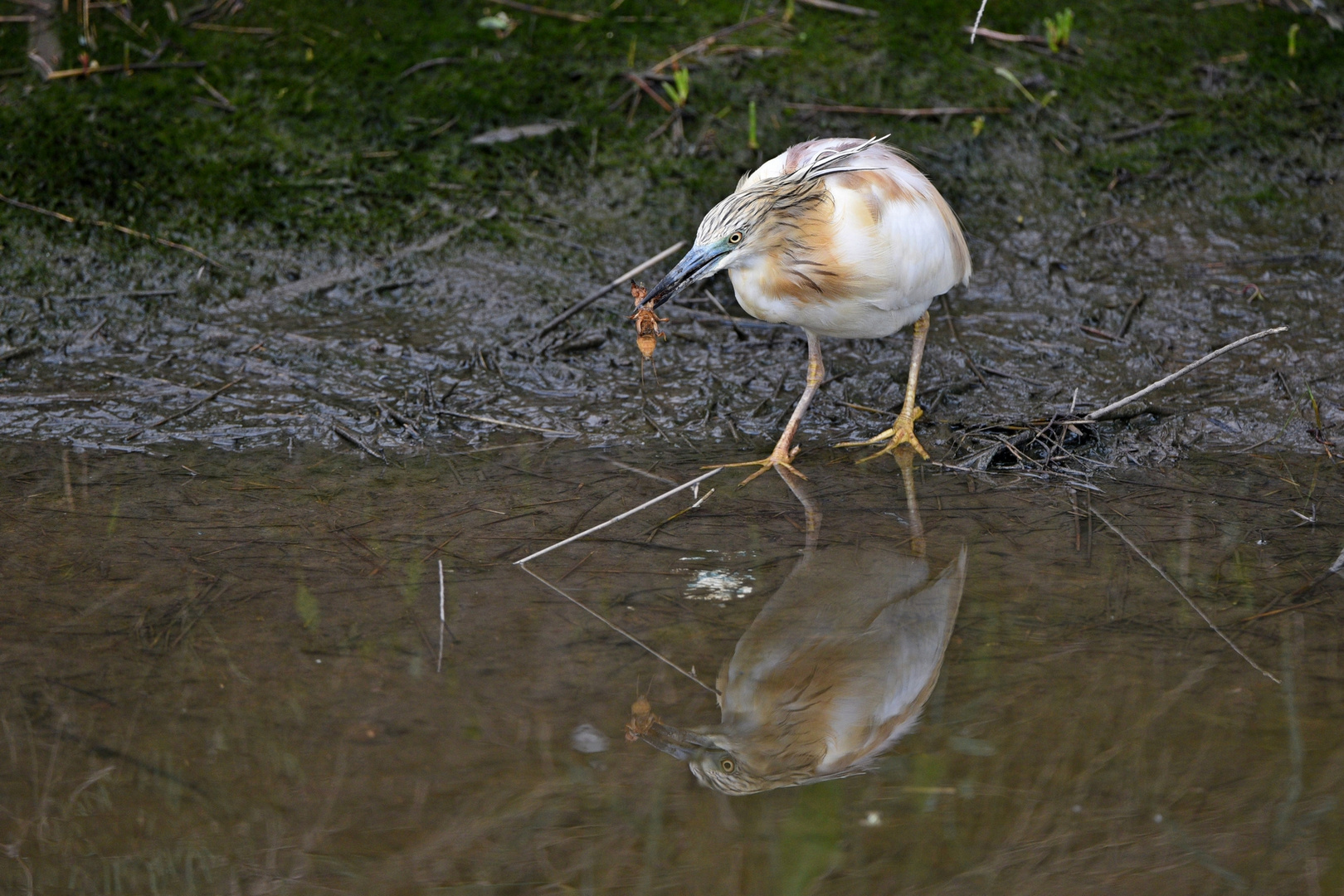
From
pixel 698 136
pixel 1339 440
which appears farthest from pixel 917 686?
pixel 698 136

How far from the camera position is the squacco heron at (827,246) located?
3746 mm

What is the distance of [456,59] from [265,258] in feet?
4.95

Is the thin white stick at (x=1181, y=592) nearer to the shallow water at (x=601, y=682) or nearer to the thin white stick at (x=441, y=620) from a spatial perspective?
the shallow water at (x=601, y=682)

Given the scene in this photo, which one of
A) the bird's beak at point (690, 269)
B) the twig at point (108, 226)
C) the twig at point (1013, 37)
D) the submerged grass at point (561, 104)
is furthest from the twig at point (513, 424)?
the twig at point (1013, 37)

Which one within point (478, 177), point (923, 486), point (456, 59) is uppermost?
point (456, 59)

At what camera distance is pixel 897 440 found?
4.33 meters

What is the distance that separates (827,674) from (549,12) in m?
4.31

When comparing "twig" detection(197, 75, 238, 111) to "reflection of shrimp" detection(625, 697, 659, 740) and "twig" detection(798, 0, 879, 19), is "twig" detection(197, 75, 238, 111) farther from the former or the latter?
"reflection of shrimp" detection(625, 697, 659, 740)

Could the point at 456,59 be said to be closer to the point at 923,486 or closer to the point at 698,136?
the point at 698,136

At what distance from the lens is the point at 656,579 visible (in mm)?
3424

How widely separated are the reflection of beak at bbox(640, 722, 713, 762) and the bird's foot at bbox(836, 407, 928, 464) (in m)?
1.78

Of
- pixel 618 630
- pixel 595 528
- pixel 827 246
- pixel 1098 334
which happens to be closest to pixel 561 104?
pixel 827 246

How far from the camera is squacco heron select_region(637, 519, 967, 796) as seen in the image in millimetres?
2732

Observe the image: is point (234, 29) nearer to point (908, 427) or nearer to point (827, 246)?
point (827, 246)
